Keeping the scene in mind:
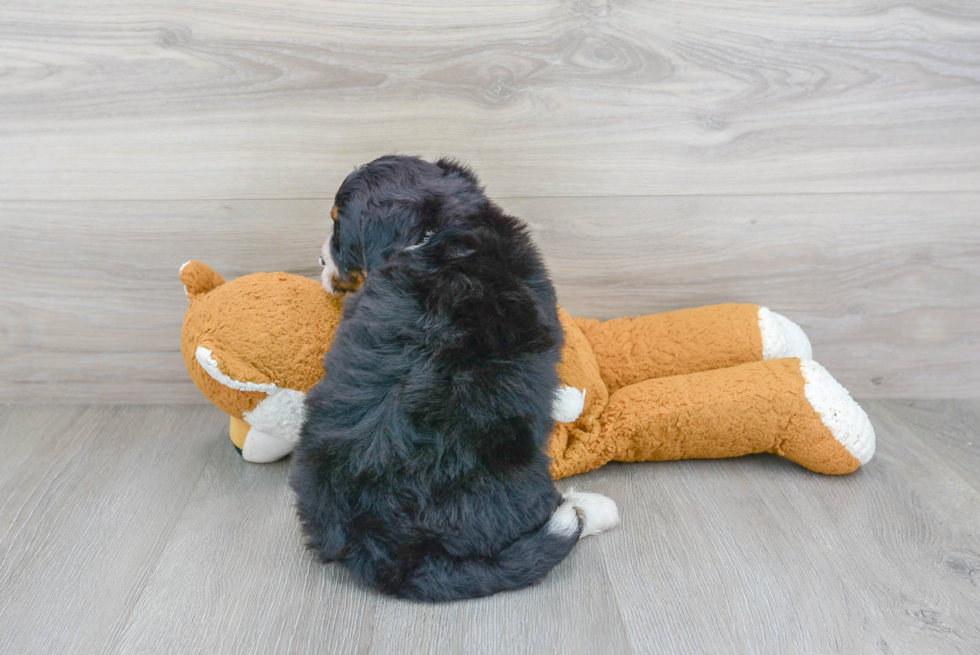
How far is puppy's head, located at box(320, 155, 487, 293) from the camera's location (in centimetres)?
79

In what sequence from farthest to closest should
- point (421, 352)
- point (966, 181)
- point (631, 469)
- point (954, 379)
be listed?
point (954, 379) < point (966, 181) < point (631, 469) < point (421, 352)

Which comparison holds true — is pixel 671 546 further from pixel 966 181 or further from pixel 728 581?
pixel 966 181

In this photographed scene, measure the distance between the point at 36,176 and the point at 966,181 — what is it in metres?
1.64

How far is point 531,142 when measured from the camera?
115 centimetres

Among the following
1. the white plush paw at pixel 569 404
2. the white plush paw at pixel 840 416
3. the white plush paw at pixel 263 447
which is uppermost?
the white plush paw at pixel 569 404

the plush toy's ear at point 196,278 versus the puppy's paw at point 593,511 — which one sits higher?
the plush toy's ear at point 196,278

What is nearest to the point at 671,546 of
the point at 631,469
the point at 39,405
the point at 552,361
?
the point at 631,469

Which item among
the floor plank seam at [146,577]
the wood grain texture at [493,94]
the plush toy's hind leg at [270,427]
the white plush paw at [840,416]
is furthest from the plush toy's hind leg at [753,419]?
the floor plank seam at [146,577]

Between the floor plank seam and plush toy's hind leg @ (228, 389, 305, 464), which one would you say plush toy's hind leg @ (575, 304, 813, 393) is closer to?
plush toy's hind leg @ (228, 389, 305, 464)

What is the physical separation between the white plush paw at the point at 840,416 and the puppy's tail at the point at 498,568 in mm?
455

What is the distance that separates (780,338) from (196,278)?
94cm

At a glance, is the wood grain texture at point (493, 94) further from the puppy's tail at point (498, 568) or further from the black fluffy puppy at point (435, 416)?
the puppy's tail at point (498, 568)

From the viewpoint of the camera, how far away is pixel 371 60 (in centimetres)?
111

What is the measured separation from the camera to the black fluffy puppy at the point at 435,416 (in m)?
0.74
